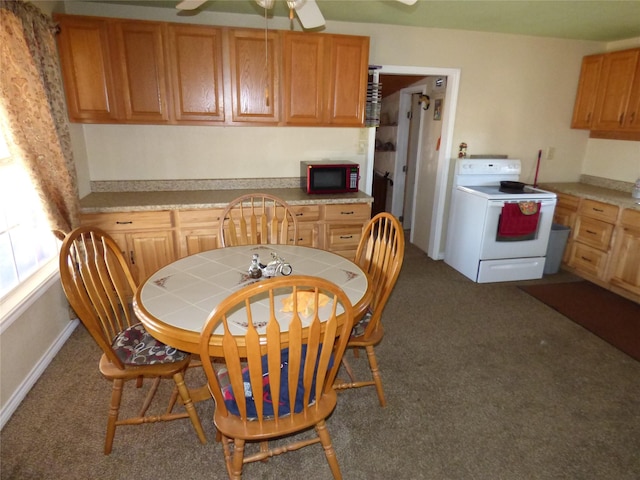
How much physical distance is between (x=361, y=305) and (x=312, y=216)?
1775 millimetres

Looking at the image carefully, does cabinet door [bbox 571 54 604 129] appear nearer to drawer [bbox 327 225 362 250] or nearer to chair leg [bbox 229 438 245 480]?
drawer [bbox 327 225 362 250]

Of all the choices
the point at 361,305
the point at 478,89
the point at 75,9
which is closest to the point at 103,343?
the point at 361,305

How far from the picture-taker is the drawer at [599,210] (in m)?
3.50

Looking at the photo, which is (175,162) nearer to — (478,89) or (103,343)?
(103,343)

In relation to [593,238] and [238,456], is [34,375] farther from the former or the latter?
[593,238]

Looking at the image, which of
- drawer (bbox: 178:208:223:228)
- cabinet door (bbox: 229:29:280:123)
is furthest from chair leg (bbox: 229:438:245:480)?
cabinet door (bbox: 229:29:280:123)

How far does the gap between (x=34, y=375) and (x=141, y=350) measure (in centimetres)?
100

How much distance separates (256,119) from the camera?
10.7 ft

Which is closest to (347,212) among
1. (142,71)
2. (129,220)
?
(129,220)

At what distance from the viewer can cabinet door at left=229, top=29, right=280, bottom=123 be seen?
305 centimetres

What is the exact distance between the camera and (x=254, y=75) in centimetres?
314

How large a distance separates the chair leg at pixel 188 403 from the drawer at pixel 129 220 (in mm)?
1618

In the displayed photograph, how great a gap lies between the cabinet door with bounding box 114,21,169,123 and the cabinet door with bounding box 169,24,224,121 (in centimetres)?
9

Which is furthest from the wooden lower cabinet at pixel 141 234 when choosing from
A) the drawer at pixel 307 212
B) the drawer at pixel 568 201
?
the drawer at pixel 568 201
